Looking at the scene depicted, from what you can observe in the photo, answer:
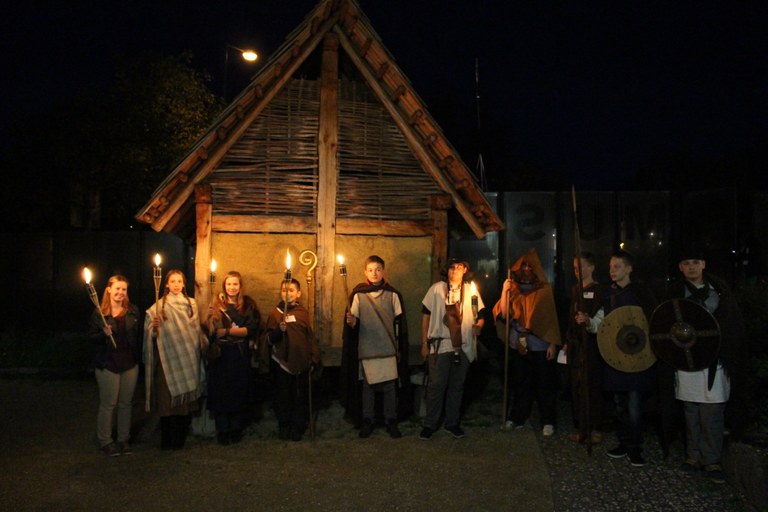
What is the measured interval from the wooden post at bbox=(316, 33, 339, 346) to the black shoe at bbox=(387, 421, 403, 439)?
1289mm

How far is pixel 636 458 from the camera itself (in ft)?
20.3

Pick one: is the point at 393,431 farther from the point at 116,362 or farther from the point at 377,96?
the point at 377,96

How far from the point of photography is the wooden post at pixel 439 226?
807 centimetres

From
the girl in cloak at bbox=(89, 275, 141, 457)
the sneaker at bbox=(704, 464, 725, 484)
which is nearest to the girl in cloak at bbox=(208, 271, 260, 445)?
the girl in cloak at bbox=(89, 275, 141, 457)

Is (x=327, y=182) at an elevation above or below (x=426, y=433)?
above

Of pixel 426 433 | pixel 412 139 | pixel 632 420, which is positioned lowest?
pixel 426 433

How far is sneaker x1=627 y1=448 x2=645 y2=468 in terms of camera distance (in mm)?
6146

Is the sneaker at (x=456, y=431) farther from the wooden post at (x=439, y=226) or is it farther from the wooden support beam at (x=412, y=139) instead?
the wooden support beam at (x=412, y=139)

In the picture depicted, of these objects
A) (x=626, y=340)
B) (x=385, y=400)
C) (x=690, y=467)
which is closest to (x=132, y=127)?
(x=385, y=400)

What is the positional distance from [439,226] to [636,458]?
349cm

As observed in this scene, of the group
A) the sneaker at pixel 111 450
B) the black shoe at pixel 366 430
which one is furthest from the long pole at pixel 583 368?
the sneaker at pixel 111 450

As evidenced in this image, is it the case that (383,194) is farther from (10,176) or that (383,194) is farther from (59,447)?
(10,176)

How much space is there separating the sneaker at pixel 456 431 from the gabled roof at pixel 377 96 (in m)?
2.43

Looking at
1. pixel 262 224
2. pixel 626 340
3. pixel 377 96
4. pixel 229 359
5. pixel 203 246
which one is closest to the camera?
pixel 626 340
